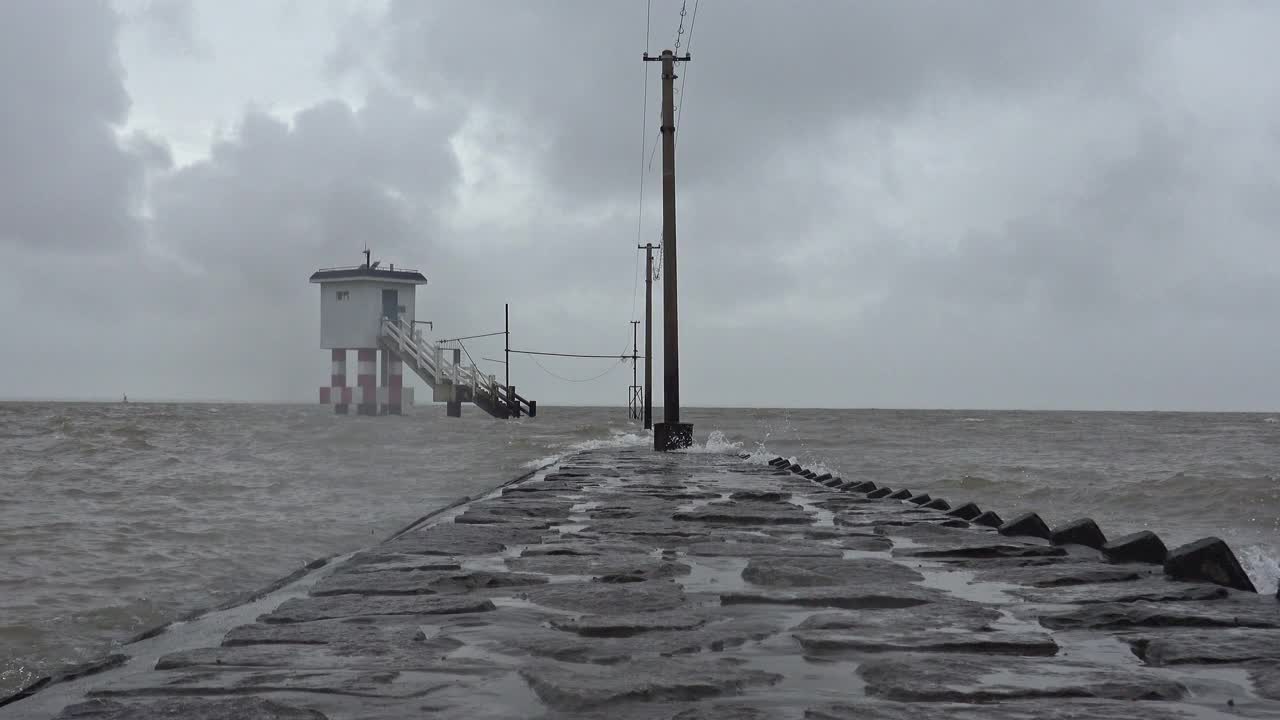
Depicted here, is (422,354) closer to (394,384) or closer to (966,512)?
(394,384)

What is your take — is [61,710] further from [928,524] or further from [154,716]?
[928,524]

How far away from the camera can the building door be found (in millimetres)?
44875

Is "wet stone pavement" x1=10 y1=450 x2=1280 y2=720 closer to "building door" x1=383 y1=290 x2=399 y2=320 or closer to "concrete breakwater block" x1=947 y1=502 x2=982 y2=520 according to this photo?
"concrete breakwater block" x1=947 y1=502 x2=982 y2=520

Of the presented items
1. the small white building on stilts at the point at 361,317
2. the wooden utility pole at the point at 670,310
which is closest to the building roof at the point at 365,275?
the small white building on stilts at the point at 361,317

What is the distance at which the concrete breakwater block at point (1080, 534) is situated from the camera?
457cm

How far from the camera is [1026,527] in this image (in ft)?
16.8

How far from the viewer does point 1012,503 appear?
15.0 metres

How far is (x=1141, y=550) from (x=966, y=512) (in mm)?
2132

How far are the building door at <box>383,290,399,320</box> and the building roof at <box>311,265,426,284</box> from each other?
0.64 meters

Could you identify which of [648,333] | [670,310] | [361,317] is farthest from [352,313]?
[670,310]

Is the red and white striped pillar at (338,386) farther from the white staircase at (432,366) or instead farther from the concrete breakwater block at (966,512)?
the concrete breakwater block at (966,512)

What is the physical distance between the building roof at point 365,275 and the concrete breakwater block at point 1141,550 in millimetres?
42628

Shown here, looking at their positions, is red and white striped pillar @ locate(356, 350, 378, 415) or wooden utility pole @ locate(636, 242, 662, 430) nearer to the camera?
wooden utility pole @ locate(636, 242, 662, 430)

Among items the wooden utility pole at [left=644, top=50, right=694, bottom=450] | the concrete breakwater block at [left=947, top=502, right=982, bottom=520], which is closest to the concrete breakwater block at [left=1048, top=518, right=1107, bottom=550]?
the concrete breakwater block at [left=947, top=502, right=982, bottom=520]
